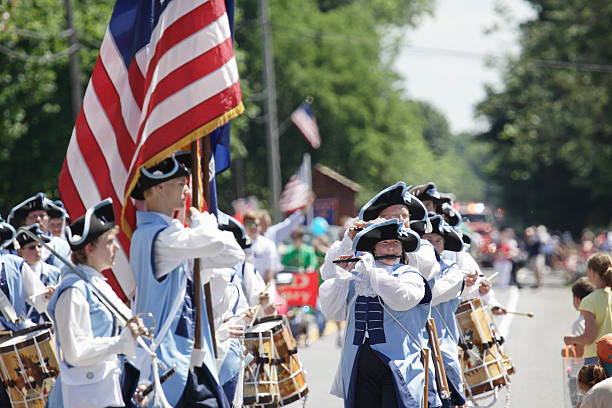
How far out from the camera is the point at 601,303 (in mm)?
8625

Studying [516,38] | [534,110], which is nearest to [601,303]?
[534,110]

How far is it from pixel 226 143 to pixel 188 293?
146 cm

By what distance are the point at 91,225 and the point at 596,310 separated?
4670 millimetres

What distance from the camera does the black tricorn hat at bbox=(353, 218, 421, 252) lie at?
7219 millimetres

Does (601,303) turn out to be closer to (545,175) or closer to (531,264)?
(531,264)

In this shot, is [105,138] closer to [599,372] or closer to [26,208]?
[599,372]

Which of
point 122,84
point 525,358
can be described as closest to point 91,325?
point 122,84

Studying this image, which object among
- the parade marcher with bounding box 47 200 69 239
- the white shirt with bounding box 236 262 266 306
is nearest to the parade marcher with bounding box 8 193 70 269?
the parade marcher with bounding box 47 200 69 239

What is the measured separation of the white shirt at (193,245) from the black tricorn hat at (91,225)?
291mm

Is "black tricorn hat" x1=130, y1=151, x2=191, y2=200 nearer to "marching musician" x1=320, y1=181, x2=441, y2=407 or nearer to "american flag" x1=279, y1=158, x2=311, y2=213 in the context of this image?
"marching musician" x1=320, y1=181, x2=441, y2=407

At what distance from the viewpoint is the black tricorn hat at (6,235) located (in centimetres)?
959

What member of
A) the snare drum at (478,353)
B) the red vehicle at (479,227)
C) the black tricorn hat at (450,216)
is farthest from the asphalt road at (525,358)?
the red vehicle at (479,227)

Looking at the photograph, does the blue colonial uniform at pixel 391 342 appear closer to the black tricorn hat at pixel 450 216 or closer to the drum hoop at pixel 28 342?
the drum hoop at pixel 28 342

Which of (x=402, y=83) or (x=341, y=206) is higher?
(x=402, y=83)
